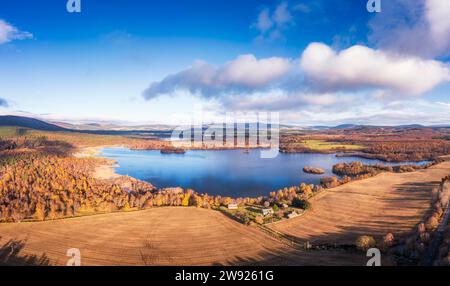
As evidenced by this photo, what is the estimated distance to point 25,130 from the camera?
487 ft

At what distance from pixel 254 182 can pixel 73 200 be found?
37.1 metres

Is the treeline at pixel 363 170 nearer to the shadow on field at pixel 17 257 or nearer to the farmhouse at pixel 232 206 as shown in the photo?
the farmhouse at pixel 232 206

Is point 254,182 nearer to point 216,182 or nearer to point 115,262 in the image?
point 216,182

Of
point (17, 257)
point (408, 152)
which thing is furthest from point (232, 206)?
point (408, 152)

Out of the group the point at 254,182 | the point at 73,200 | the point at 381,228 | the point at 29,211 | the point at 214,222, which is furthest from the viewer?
the point at 254,182

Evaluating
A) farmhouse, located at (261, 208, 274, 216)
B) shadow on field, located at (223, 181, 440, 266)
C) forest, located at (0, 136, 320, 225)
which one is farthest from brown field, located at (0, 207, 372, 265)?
farmhouse, located at (261, 208, 274, 216)

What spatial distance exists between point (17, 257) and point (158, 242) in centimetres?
1217

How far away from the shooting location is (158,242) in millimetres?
27469

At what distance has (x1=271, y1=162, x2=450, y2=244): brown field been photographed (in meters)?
30.0

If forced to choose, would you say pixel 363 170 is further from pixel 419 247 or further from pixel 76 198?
pixel 76 198

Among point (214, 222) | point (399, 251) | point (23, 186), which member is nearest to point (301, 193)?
Result: point (214, 222)

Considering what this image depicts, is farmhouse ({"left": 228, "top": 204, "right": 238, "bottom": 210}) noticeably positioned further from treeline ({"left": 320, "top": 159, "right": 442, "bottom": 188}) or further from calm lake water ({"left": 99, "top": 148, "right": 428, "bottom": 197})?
treeline ({"left": 320, "top": 159, "right": 442, "bottom": 188})

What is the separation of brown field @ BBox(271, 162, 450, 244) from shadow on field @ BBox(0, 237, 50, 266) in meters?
22.8
